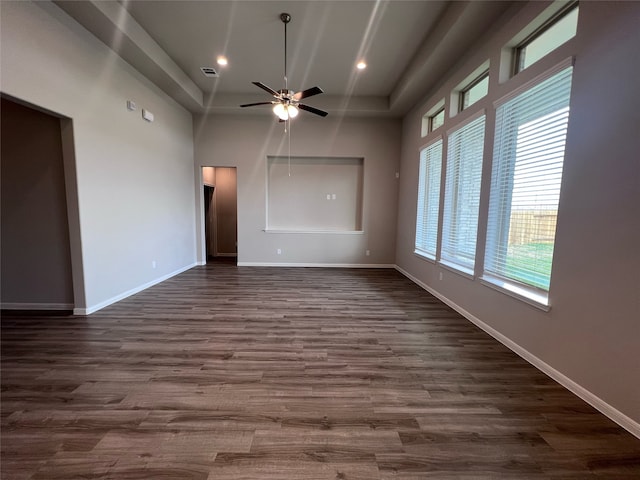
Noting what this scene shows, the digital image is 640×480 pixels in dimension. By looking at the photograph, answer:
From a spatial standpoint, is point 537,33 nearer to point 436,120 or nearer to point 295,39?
point 436,120

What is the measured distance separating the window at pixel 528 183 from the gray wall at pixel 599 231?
152 mm

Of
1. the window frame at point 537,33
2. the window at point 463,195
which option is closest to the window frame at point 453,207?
the window at point 463,195

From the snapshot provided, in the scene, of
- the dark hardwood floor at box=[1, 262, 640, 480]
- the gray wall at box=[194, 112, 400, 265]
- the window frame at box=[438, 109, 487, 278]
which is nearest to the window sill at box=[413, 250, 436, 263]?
the window frame at box=[438, 109, 487, 278]

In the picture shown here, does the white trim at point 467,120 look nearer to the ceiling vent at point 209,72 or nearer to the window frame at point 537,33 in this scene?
the window frame at point 537,33

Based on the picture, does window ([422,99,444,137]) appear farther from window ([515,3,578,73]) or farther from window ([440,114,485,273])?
window ([515,3,578,73])

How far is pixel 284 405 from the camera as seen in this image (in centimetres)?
174

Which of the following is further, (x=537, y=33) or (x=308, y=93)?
(x=308, y=93)

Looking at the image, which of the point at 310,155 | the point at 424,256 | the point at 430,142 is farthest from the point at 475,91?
the point at 310,155

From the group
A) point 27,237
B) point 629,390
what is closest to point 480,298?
point 629,390

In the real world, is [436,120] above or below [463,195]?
above

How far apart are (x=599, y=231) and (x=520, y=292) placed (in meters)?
0.88

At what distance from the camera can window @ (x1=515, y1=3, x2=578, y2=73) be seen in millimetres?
2182

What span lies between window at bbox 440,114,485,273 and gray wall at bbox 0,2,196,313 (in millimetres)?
4707

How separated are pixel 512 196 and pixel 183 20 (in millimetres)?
4369
